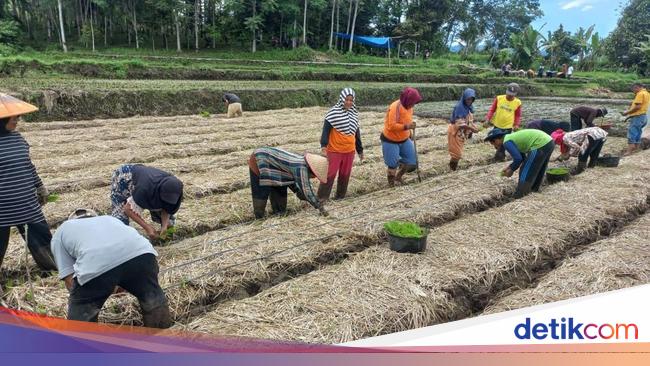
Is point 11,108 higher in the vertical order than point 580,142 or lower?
higher

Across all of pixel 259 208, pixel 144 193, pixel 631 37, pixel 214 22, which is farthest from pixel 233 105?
pixel 631 37

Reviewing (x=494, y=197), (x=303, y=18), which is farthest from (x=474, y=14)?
(x=494, y=197)

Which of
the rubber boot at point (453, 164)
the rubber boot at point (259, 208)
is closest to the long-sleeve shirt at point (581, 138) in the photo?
the rubber boot at point (453, 164)

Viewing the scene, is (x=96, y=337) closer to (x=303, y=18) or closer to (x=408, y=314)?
(x=408, y=314)

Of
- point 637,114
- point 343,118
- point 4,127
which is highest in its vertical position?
point 4,127

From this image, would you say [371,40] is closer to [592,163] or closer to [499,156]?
[499,156]

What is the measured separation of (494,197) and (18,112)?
600 centimetres

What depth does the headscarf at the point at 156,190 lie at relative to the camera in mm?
3902

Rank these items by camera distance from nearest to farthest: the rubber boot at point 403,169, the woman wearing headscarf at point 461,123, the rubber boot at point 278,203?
1. the rubber boot at point 278,203
2. the rubber boot at point 403,169
3. the woman wearing headscarf at point 461,123

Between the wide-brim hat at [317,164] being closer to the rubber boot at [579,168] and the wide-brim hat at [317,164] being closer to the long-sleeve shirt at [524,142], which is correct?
the long-sleeve shirt at [524,142]

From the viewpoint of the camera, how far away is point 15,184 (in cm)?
379

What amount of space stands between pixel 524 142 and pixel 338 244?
364 cm

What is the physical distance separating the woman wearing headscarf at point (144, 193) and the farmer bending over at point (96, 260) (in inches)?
35.0

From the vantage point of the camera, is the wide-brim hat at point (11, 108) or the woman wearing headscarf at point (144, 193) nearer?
the wide-brim hat at point (11, 108)
